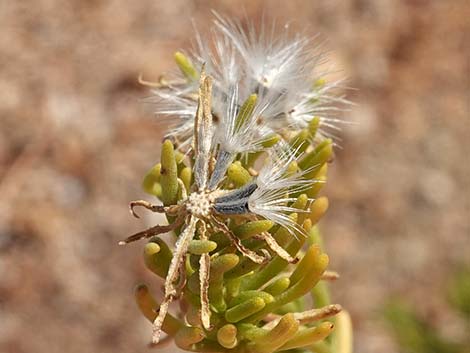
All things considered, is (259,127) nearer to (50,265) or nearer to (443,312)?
(50,265)

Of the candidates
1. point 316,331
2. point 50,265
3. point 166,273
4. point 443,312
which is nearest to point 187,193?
point 166,273

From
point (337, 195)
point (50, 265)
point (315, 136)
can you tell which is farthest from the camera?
point (337, 195)

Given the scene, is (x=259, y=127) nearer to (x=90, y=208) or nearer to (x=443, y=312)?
(x=90, y=208)

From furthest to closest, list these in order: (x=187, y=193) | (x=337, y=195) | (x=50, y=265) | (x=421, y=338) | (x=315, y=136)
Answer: (x=337, y=195) < (x=50, y=265) < (x=421, y=338) < (x=315, y=136) < (x=187, y=193)

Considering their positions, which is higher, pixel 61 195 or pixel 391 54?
pixel 391 54

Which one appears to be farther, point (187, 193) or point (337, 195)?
point (337, 195)

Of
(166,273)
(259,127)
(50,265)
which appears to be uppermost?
(50,265)
